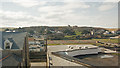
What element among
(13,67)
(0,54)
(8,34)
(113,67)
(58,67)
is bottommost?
(113,67)

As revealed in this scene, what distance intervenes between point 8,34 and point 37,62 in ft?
25.4

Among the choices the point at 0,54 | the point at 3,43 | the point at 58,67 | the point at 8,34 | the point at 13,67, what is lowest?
the point at 58,67

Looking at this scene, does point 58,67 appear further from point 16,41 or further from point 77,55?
point 77,55

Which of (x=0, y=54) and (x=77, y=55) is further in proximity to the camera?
(x=77, y=55)

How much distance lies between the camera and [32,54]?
59.3ft

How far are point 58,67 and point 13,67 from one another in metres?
7.34

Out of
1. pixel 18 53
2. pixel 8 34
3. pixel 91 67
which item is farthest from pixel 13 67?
pixel 91 67

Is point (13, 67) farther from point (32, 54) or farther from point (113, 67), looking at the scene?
point (113, 67)

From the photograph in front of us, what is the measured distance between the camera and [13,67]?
698 centimetres

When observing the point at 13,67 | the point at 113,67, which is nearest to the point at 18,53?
the point at 13,67

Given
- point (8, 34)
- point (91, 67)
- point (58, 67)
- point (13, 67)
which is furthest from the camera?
point (91, 67)

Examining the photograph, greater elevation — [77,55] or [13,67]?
[13,67]

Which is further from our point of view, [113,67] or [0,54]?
[113,67]

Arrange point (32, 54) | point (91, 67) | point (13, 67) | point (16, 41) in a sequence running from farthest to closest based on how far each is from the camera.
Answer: point (32, 54)
point (91, 67)
point (16, 41)
point (13, 67)
